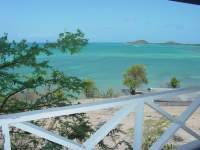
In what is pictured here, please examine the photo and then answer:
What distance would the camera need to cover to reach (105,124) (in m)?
2.54

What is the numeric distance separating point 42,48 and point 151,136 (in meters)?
3.47

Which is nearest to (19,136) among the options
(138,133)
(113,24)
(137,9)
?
(138,133)

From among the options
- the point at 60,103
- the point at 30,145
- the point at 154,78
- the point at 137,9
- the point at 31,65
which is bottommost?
the point at 154,78

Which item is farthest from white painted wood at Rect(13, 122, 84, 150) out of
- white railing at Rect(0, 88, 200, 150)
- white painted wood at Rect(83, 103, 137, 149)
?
white painted wood at Rect(83, 103, 137, 149)

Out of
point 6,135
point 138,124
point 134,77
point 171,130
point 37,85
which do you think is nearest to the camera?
point 6,135

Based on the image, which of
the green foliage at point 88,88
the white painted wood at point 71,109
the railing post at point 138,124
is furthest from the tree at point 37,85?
the white painted wood at point 71,109

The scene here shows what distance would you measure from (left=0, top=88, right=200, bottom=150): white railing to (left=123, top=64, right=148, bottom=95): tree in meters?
17.3

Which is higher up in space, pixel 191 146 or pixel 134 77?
pixel 191 146

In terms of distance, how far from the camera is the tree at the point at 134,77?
20.4 metres

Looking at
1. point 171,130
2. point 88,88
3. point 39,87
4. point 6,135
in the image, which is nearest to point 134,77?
point 88,88

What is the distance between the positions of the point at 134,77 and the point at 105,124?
63.0ft

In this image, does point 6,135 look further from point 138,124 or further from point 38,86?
point 38,86

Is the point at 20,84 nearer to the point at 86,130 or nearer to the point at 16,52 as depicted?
the point at 16,52

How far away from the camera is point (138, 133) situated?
2.73m
